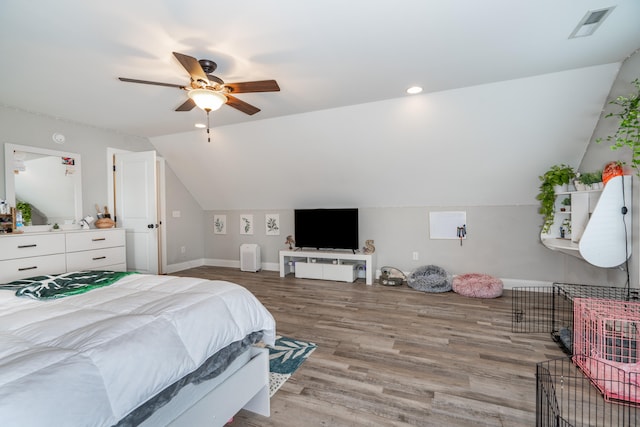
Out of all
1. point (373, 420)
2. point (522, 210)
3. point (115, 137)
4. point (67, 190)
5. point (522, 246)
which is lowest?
point (373, 420)

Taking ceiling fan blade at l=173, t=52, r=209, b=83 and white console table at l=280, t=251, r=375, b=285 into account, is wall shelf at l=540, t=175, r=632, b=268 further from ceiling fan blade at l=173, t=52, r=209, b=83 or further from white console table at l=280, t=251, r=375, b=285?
ceiling fan blade at l=173, t=52, r=209, b=83

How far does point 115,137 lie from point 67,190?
3.46 feet

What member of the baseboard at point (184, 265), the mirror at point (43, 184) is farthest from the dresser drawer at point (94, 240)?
the baseboard at point (184, 265)

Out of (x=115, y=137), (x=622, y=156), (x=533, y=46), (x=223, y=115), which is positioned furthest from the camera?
(x=115, y=137)

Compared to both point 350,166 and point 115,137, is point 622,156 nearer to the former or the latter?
point 350,166

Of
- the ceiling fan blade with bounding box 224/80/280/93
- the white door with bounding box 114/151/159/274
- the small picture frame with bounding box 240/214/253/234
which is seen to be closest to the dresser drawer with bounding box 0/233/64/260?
the white door with bounding box 114/151/159/274

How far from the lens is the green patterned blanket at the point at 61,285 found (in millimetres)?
1698

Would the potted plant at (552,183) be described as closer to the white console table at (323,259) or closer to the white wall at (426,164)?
the white wall at (426,164)

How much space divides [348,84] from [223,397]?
9.11 feet

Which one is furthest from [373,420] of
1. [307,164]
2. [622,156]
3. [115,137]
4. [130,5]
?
[115,137]

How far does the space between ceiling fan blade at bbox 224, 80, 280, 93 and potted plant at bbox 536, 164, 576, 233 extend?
124 inches

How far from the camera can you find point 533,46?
2309 mm

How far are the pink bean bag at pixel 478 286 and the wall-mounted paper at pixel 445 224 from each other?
2.27ft

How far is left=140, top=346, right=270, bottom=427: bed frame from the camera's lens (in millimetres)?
1282
